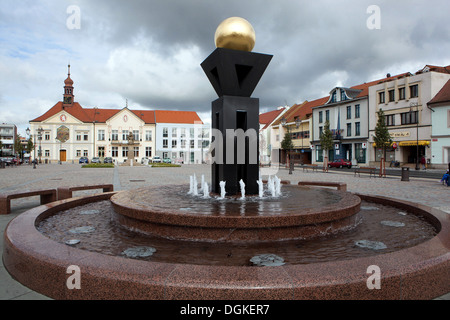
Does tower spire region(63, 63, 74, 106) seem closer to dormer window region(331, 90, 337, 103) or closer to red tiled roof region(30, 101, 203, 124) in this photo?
red tiled roof region(30, 101, 203, 124)

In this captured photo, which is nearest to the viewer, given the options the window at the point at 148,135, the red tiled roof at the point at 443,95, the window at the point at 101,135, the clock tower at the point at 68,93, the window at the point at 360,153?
the red tiled roof at the point at 443,95

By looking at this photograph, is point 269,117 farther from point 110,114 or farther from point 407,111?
point 110,114

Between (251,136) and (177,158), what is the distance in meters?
60.2

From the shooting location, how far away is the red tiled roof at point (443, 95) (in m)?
33.1

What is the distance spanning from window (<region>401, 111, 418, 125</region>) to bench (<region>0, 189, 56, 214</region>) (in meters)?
39.8

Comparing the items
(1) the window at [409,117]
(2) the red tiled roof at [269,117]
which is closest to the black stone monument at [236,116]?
(1) the window at [409,117]

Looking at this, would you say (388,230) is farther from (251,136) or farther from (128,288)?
(128,288)

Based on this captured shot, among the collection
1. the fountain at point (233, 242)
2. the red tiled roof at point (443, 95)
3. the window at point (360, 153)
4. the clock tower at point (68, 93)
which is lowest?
the fountain at point (233, 242)

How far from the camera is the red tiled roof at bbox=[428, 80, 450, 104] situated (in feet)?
109

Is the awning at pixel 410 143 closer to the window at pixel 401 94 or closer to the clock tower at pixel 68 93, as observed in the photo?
the window at pixel 401 94

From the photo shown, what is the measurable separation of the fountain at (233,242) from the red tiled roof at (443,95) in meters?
32.5

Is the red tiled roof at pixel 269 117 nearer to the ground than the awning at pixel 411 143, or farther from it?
farther from it

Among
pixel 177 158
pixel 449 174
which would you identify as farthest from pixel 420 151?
pixel 177 158

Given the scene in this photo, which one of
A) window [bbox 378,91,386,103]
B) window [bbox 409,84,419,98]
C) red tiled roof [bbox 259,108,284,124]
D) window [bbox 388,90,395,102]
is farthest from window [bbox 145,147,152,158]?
window [bbox 409,84,419,98]
